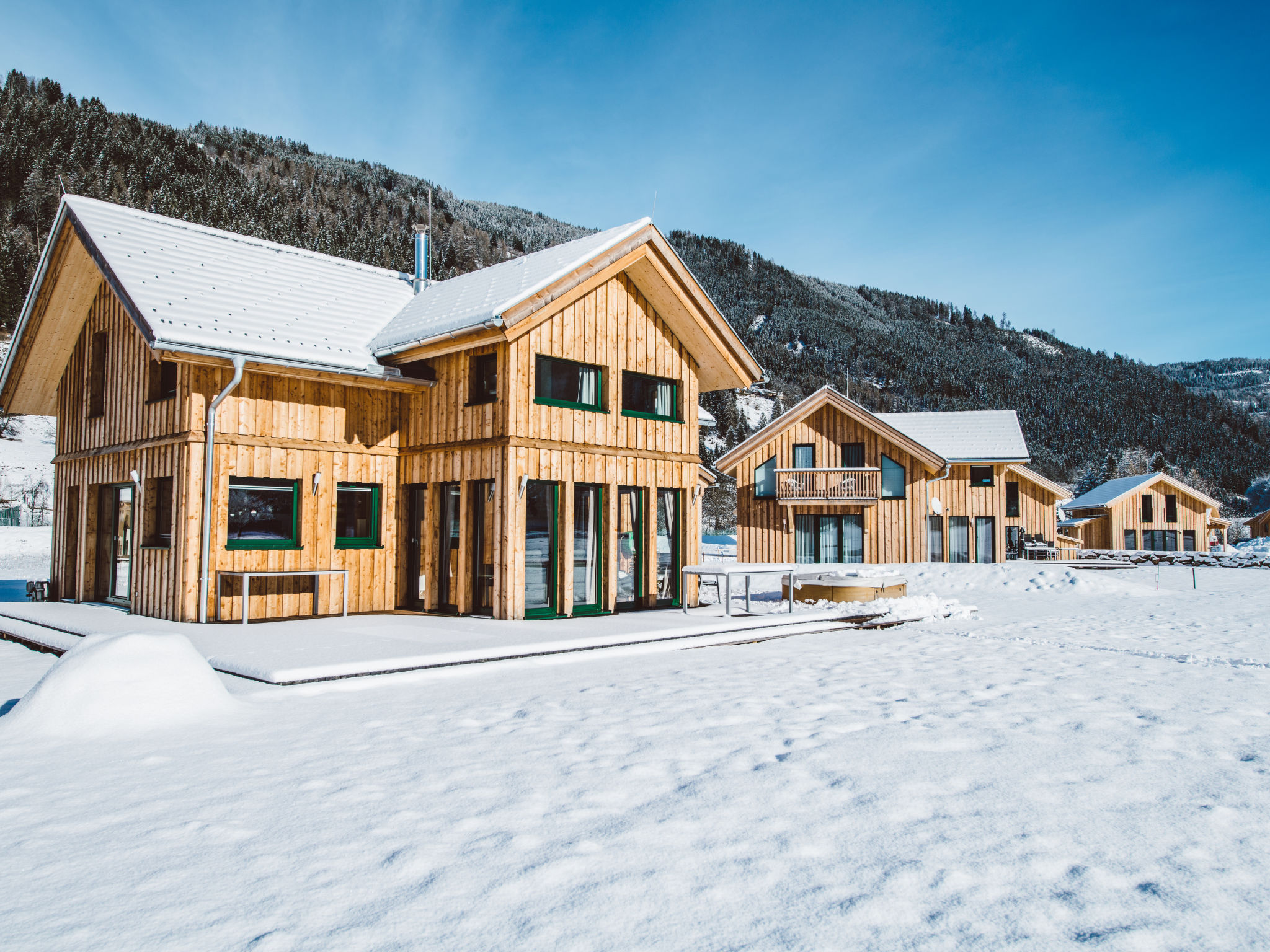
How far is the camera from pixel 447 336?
462 inches

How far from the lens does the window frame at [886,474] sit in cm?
2995

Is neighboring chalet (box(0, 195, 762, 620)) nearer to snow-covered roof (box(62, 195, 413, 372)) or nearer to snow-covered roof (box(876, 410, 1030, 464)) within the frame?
snow-covered roof (box(62, 195, 413, 372))

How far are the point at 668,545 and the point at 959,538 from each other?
22.1 m

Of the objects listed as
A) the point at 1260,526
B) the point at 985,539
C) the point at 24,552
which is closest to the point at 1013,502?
the point at 985,539

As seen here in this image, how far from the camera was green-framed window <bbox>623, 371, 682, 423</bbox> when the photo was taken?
13.4 meters

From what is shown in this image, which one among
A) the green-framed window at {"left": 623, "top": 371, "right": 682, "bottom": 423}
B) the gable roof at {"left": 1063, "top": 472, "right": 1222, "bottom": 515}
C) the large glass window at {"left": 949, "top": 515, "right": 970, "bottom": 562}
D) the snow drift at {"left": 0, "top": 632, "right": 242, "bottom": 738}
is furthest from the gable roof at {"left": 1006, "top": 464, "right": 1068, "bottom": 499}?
the snow drift at {"left": 0, "top": 632, "right": 242, "bottom": 738}

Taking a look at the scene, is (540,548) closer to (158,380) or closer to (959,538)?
(158,380)

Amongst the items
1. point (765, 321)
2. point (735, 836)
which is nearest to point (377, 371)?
point (735, 836)

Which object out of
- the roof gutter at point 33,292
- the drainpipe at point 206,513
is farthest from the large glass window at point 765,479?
the roof gutter at point 33,292

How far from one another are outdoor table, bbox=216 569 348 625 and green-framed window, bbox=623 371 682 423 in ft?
15.7

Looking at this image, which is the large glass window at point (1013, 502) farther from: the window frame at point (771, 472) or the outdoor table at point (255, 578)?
the outdoor table at point (255, 578)

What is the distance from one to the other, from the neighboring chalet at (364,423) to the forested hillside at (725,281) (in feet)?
137

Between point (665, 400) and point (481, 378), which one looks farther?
point (665, 400)

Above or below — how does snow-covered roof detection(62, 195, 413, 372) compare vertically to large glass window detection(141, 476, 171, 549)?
above
